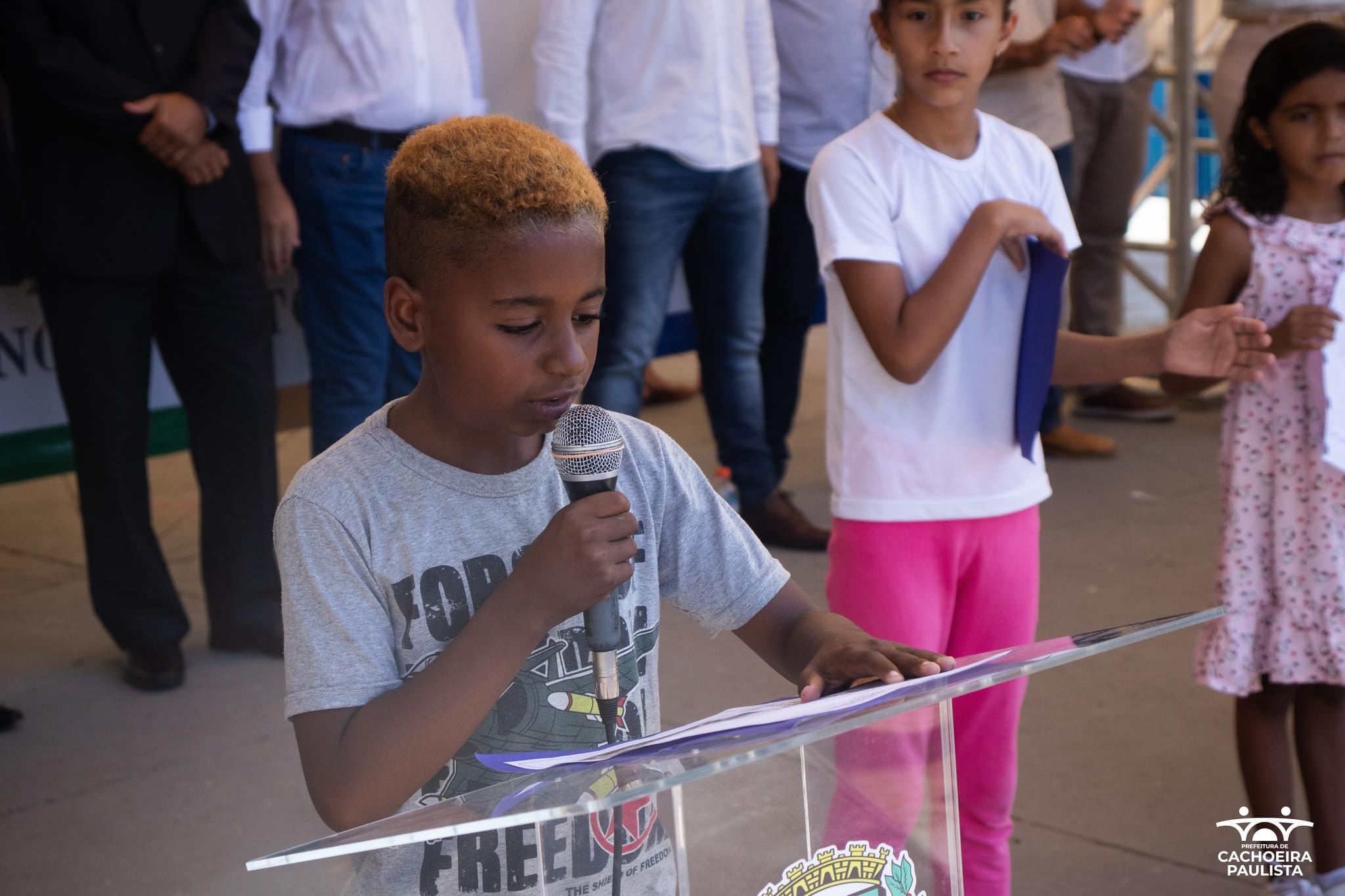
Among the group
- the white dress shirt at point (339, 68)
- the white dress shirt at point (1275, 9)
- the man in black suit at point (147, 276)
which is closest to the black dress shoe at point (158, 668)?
the man in black suit at point (147, 276)

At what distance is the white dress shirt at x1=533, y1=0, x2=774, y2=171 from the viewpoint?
4.15m

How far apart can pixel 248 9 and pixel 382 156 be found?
0.50m

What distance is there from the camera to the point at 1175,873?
284 cm

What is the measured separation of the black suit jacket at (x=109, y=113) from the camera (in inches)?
133

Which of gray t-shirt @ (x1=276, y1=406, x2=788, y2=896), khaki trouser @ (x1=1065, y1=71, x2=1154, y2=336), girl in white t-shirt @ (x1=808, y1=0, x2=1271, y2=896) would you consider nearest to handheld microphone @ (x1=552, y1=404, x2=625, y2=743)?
gray t-shirt @ (x1=276, y1=406, x2=788, y2=896)

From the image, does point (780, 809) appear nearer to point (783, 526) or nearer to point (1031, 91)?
point (783, 526)

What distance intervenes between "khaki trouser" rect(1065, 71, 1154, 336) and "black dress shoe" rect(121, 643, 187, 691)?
3938 millimetres

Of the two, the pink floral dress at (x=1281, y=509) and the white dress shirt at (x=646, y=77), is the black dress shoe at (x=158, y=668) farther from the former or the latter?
the pink floral dress at (x=1281, y=509)

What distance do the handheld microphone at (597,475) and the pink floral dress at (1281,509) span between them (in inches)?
67.0

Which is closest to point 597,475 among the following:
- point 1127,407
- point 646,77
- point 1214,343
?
point 1214,343

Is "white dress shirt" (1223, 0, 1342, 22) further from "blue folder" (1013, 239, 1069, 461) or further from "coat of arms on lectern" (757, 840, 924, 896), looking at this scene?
"coat of arms on lectern" (757, 840, 924, 896)

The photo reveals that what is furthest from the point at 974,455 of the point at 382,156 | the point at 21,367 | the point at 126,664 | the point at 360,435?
the point at 21,367

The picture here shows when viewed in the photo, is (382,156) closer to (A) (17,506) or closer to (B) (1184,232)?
(A) (17,506)

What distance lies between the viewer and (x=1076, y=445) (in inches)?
232
